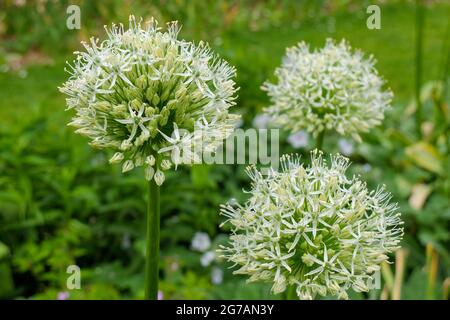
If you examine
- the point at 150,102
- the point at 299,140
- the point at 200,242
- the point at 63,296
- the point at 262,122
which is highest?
the point at 262,122

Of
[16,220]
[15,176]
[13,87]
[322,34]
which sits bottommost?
[16,220]

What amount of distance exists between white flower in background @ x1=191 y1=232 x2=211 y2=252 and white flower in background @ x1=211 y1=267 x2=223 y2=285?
138 millimetres

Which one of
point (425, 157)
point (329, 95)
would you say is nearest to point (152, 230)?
point (329, 95)

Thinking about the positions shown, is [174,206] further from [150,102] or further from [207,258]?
[150,102]

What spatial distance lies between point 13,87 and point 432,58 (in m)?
4.73

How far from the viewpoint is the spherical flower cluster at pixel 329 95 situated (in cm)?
261

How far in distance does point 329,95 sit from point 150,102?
0.97 m

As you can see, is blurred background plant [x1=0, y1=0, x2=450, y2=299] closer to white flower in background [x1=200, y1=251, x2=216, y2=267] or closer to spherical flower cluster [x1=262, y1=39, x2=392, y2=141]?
white flower in background [x1=200, y1=251, x2=216, y2=267]

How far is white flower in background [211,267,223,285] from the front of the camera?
12.4ft

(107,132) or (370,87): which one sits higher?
(370,87)

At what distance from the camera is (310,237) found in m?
1.90
